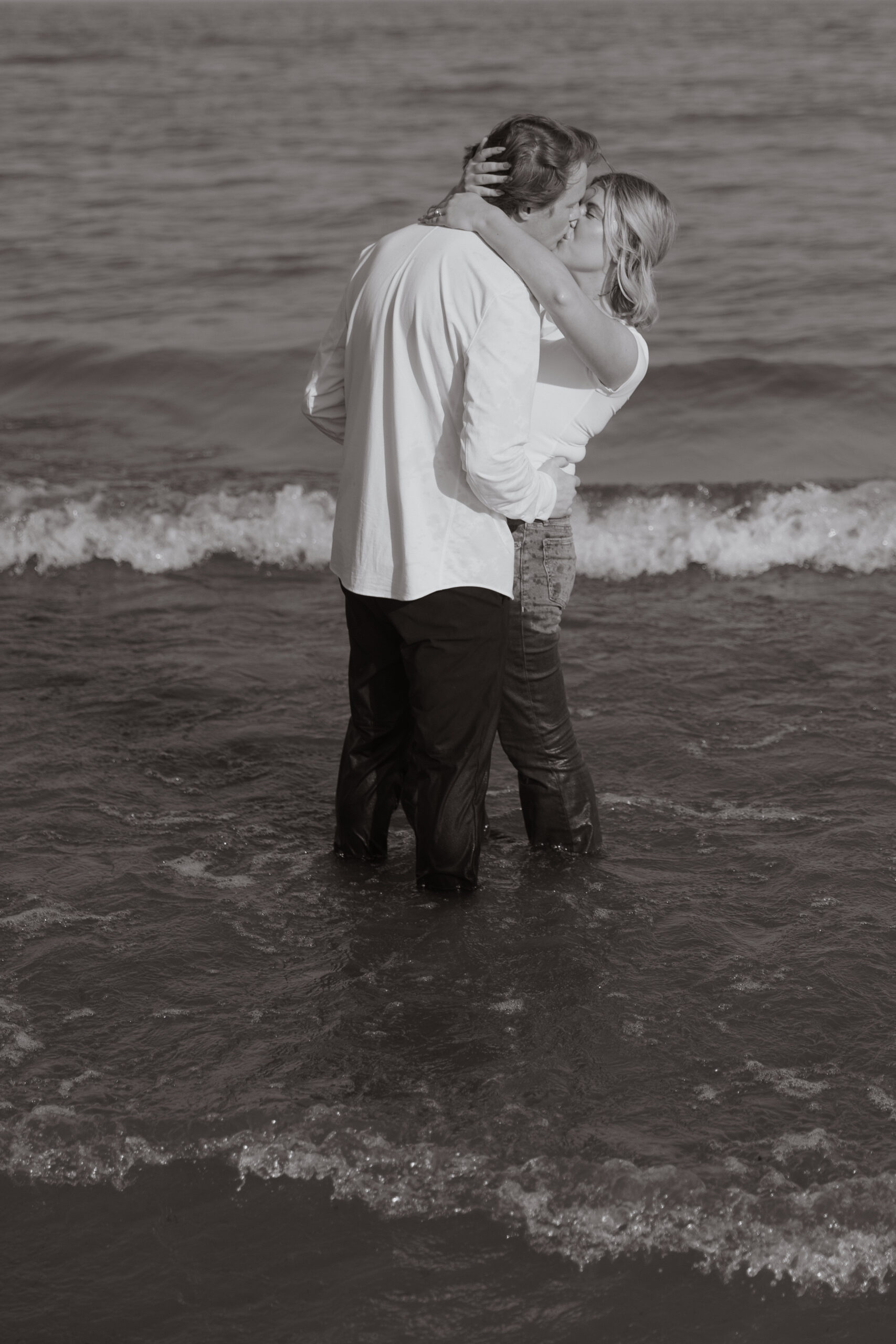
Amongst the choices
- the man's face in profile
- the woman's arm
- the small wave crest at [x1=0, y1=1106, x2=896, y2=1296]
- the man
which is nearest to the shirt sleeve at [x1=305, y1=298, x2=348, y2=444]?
the man

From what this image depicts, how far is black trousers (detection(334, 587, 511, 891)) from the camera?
Answer: 3719 millimetres

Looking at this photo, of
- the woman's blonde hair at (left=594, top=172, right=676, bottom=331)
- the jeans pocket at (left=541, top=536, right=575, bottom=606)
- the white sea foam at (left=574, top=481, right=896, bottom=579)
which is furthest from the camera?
the white sea foam at (left=574, top=481, right=896, bottom=579)

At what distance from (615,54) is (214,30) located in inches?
728

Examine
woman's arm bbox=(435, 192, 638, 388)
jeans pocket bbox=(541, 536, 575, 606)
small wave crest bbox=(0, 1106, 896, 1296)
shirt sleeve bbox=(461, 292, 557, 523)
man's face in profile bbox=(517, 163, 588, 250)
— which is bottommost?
small wave crest bbox=(0, 1106, 896, 1296)

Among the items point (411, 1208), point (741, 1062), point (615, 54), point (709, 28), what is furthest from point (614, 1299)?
point (709, 28)

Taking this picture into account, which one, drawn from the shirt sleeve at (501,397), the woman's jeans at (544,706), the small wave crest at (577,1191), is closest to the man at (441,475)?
the shirt sleeve at (501,397)

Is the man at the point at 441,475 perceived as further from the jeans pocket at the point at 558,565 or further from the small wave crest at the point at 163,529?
the small wave crest at the point at 163,529

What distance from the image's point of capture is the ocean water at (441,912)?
289 cm

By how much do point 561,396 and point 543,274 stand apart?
19.8 inches

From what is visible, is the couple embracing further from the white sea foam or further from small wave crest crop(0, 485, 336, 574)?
small wave crest crop(0, 485, 336, 574)

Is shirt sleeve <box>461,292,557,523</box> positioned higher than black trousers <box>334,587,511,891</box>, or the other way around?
shirt sleeve <box>461,292,557,523</box>

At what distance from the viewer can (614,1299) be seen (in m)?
2.79

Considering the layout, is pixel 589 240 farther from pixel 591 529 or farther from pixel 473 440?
pixel 591 529

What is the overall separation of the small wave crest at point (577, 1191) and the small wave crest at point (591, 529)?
479 cm
